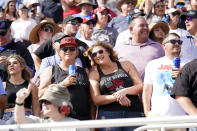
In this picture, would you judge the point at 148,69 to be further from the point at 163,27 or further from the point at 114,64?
the point at 163,27

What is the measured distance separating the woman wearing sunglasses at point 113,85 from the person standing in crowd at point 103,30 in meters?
2.64

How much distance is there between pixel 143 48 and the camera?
8.54 m

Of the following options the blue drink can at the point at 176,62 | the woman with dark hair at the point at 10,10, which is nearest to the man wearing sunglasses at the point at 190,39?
the blue drink can at the point at 176,62

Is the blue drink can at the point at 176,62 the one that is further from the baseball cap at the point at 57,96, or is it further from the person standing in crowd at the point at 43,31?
the person standing in crowd at the point at 43,31

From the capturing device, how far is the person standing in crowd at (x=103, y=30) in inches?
411

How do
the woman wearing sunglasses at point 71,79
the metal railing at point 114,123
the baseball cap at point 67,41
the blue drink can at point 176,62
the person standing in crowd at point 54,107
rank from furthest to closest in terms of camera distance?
1. the baseball cap at point 67,41
2. the woman wearing sunglasses at point 71,79
3. the blue drink can at point 176,62
4. the person standing in crowd at point 54,107
5. the metal railing at point 114,123

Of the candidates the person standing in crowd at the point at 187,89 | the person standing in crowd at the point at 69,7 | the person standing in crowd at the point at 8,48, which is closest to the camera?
the person standing in crowd at the point at 187,89

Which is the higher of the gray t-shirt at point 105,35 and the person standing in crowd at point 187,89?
the gray t-shirt at point 105,35

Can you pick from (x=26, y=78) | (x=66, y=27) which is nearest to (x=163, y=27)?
(x=66, y=27)

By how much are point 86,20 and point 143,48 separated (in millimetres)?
1624

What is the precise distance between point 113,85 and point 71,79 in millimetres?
653

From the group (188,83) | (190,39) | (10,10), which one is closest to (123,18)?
(190,39)

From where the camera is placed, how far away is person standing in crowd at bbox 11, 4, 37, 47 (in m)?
12.3

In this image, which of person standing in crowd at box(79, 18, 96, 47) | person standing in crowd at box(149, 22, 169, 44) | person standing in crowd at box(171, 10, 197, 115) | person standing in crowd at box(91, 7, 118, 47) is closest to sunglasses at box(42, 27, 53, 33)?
person standing in crowd at box(79, 18, 96, 47)
